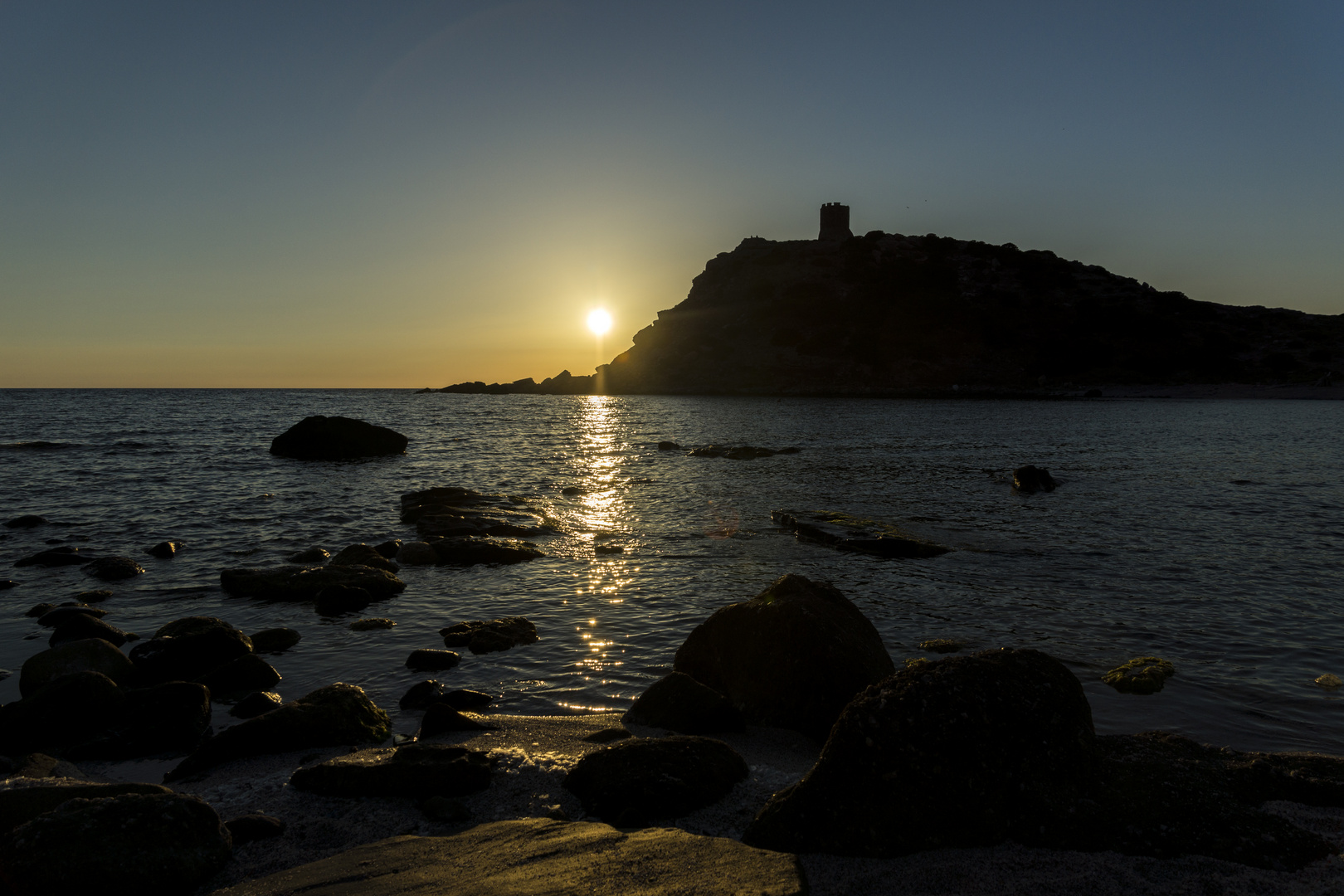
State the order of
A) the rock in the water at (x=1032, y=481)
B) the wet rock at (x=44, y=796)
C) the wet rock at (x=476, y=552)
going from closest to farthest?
the wet rock at (x=44, y=796)
the wet rock at (x=476, y=552)
the rock in the water at (x=1032, y=481)

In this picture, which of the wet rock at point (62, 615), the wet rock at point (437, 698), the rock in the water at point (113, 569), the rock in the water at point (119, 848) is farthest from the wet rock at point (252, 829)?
the rock in the water at point (113, 569)

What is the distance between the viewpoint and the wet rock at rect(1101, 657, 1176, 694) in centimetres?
770

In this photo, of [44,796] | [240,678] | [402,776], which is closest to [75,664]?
[240,678]

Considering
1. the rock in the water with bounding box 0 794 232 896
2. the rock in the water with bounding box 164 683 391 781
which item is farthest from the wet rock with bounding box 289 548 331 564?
the rock in the water with bounding box 0 794 232 896

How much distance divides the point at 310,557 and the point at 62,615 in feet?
14.4

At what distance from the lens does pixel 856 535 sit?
15.4 meters

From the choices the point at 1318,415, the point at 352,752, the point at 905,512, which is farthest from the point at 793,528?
the point at 1318,415

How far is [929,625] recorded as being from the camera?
32.7 ft

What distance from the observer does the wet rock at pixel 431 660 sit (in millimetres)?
8461

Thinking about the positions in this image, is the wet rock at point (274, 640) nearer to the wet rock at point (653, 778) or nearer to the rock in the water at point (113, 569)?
the rock in the water at point (113, 569)

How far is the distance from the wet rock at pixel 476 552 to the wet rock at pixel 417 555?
11 cm

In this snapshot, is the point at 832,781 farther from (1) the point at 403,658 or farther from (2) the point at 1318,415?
(2) the point at 1318,415

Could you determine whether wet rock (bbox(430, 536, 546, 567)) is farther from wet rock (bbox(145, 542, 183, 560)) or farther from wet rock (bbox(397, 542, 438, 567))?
wet rock (bbox(145, 542, 183, 560))

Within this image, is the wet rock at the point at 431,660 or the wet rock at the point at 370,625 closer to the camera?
the wet rock at the point at 431,660
